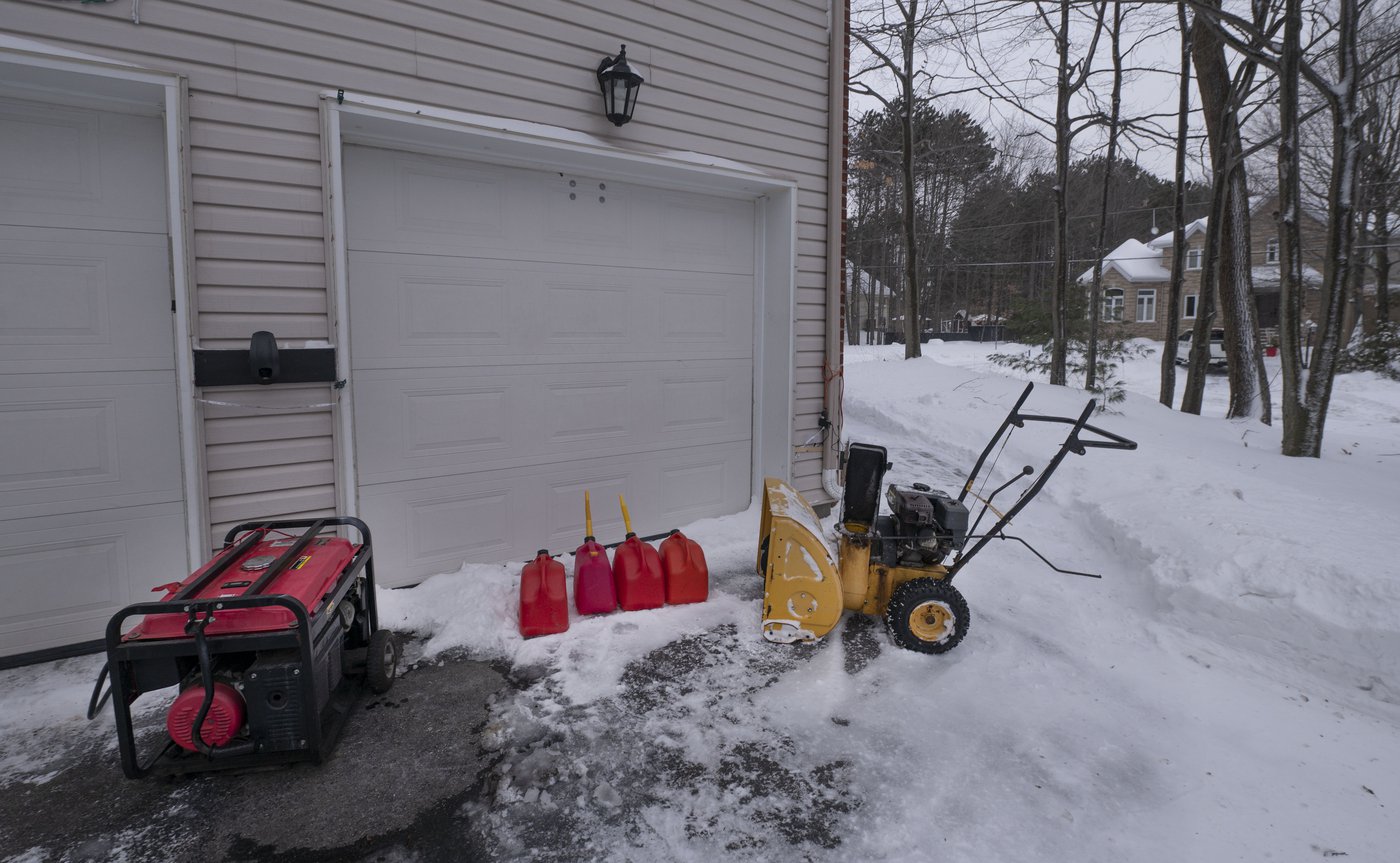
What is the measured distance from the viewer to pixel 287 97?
11.1ft

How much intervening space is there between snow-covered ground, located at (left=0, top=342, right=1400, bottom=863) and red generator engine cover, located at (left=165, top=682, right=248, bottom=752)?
30.3 inches

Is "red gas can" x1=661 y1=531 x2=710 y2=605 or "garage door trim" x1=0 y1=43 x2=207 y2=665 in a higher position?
"garage door trim" x1=0 y1=43 x2=207 y2=665

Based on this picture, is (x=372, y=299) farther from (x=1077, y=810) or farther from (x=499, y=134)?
(x=1077, y=810)

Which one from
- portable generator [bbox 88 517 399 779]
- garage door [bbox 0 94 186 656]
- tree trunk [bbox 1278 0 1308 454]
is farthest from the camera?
tree trunk [bbox 1278 0 1308 454]

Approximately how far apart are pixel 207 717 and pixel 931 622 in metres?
2.93

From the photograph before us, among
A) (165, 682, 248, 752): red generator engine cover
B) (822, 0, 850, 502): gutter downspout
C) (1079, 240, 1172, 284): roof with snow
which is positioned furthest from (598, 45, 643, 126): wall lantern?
(1079, 240, 1172, 284): roof with snow

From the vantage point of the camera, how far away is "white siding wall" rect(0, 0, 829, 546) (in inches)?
125

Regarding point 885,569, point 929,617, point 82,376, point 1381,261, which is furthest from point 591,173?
point 1381,261

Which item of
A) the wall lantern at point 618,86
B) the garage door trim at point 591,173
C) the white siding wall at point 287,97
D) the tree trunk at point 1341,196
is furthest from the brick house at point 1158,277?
the white siding wall at point 287,97

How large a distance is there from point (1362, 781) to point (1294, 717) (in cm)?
39

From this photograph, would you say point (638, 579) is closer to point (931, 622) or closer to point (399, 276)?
point (931, 622)

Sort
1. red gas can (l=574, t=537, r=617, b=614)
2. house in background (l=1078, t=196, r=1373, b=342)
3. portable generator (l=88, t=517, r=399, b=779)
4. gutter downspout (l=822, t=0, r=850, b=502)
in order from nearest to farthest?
portable generator (l=88, t=517, r=399, b=779) → red gas can (l=574, t=537, r=617, b=614) → gutter downspout (l=822, t=0, r=850, b=502) → house in background (l=1078, t=196, r=1373, b=342)

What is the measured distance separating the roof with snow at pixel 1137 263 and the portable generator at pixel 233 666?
35.5 meters

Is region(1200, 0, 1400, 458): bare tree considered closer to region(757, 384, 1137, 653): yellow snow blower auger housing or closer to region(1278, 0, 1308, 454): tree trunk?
region(1278, 0, 1308, 454): tree trunk
